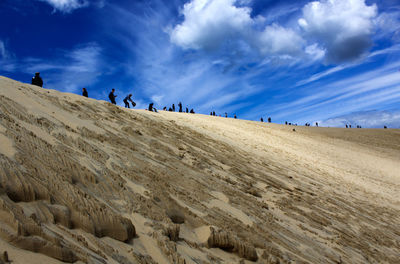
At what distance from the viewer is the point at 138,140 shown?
687 cm

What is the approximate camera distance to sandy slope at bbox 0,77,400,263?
9.18 feet

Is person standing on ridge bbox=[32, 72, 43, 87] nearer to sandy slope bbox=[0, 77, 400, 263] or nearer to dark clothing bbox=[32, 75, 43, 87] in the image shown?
dark clothing bbox=[32, 75, 43, 87]

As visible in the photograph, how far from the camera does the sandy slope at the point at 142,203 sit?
280 cm

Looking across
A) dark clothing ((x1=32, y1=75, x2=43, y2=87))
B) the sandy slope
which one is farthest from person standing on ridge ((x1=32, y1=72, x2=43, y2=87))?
the sandy slope

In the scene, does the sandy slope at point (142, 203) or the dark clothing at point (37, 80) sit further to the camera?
the dark clothing at point (37, 80)

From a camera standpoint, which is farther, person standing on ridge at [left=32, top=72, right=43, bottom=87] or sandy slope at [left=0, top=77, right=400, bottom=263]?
person standing on ridge at [left=32, top=72, right=43, bottom=87]

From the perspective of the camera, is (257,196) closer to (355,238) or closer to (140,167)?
(355,238)

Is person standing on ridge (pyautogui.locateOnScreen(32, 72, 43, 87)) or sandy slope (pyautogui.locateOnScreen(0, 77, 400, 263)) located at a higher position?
person standing on ridge (pyautogui.locateOnScreen(32, 72, 43, 87))

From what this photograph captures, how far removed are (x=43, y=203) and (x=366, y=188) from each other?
1323 centimetres

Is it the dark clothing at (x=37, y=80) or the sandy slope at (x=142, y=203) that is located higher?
the dark clothing at (x=37, y=80)

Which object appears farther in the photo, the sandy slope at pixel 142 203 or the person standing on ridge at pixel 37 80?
the person standing on ridge at pixel 37 80

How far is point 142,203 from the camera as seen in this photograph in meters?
4.01

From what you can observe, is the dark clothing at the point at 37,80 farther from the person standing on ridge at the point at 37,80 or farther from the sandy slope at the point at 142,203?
the sandy slope at the point at 142,203

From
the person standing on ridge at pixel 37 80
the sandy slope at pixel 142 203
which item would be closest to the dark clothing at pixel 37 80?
the person standing on ridge at pixel 37 80
